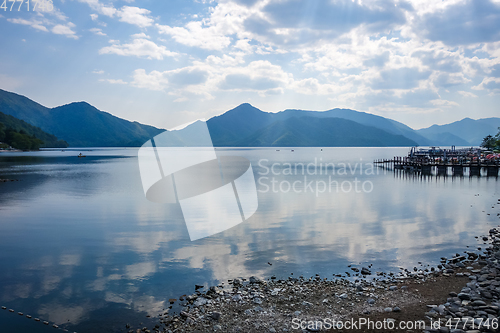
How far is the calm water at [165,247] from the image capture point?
10.4 metres

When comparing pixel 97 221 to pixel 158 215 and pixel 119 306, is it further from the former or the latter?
pixel 119 306

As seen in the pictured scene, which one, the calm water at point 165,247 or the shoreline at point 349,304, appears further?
the calm water at point 165,247

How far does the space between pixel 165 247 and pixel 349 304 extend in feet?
32.2

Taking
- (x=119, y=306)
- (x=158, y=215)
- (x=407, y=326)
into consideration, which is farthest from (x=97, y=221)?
(x=407, y=326)

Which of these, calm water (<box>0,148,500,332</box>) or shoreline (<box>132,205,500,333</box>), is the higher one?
shoreline (<box>132,205,500,333</box>)

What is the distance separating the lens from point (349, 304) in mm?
9312

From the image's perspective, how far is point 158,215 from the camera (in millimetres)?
24344

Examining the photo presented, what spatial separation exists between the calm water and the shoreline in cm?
110

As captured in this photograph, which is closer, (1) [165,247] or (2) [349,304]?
(2) [349,304]

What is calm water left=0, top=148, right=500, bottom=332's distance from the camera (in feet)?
34.2

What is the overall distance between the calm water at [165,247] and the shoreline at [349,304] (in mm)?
1100

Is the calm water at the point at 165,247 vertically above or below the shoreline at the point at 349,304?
below

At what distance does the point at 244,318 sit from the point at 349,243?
938 centimetres

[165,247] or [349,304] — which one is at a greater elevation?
[349,304]
